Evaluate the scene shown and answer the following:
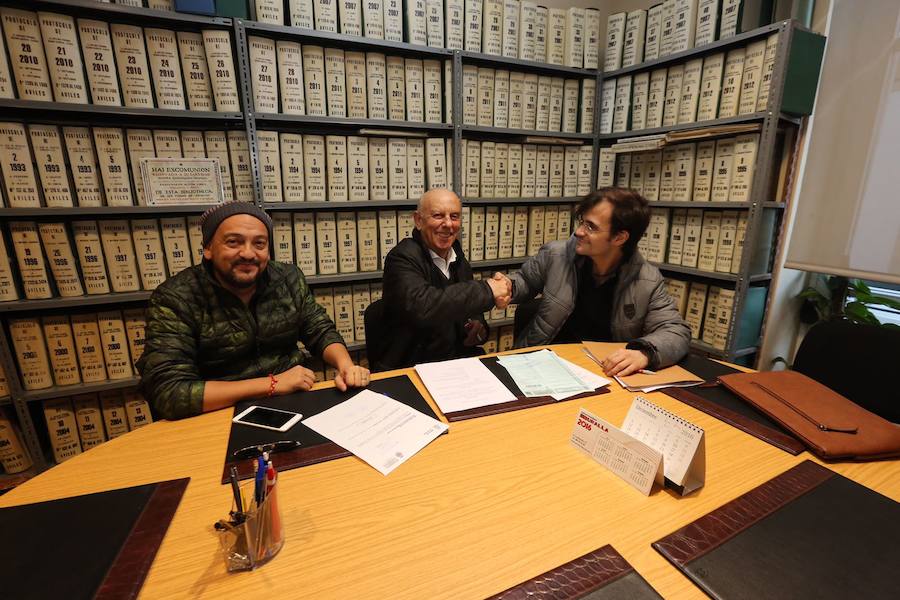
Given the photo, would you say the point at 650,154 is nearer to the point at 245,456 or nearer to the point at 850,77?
the point at 850,77

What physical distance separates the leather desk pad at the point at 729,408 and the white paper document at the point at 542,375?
28 centimetres

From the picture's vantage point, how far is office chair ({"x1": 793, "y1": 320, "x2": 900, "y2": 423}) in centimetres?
126

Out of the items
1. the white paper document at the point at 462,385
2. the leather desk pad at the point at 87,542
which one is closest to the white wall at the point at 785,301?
the white paper document at the point at 462,385

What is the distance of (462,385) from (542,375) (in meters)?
0.27

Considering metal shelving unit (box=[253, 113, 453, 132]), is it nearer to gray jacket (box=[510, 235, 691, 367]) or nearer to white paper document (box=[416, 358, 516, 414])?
gray jacket (box=[510, 235, 691, 367])

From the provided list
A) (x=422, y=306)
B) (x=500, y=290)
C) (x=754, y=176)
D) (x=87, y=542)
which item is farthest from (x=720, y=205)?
(x=87, y=542)

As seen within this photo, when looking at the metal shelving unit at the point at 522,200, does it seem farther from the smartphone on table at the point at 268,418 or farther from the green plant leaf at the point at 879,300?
the smartphone on table at the point at 268,418

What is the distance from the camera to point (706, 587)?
608 millimetres

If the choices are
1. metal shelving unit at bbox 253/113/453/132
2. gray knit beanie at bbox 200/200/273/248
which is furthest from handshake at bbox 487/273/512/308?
metal shelving unit at bbox 253/113/453/132

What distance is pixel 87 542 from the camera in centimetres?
67

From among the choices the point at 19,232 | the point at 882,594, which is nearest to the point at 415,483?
the point at 882,594

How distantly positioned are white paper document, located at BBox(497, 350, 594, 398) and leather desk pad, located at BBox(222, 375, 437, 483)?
330mm

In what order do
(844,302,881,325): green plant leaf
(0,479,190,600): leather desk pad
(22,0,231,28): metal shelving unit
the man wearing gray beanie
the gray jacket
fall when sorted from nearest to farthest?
(0,479,190,600): leather desk pad
the man wearing gray beanie
the gray jacket
(22,0,231,28): metal shelving unit
(844,302,881,325): green plant leaf

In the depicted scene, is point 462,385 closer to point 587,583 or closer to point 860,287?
point 587,583
